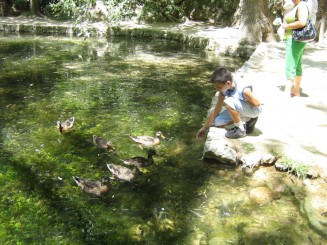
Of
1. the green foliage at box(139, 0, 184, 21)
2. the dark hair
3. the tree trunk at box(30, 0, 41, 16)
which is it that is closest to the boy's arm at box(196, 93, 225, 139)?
the dark hair

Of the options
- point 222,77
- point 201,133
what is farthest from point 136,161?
point 222,77

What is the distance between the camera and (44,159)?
Answer: 5.04 meters

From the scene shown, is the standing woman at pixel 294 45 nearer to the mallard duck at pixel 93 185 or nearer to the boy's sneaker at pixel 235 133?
the boy's sneaker at pixel 235 133

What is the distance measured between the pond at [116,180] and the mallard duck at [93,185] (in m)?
0.08

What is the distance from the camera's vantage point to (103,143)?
17.3 ft

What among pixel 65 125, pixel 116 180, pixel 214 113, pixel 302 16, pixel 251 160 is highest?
pixel 302 16

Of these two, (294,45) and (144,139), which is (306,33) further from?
(144,139)

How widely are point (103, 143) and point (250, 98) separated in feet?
7.04

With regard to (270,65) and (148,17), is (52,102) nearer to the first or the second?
(270,65)

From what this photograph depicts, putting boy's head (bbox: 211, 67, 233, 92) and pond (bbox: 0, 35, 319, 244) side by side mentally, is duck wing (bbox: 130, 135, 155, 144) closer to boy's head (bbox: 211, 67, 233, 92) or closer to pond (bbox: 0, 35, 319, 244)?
pond (bbox: 0, 35, 319, 244)

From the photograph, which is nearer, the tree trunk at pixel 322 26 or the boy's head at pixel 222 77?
the boy's head at pixel 222 77

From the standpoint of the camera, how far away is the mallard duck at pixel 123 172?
451cm

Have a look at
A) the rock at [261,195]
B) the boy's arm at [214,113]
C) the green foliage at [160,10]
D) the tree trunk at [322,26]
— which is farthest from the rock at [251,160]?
the green foliage at [160,10]

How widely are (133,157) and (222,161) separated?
1.17 metres
